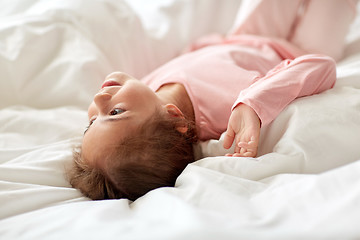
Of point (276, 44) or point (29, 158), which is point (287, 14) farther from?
point (29, 158)

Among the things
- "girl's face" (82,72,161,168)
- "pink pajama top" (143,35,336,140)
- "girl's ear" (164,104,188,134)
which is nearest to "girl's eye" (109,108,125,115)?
"girl's face" (82,72,161,168)

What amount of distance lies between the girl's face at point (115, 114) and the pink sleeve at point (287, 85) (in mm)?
220

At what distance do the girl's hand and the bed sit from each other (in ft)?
0.14

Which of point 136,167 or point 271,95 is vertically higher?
point 271,95

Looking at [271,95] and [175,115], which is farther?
[175,115]

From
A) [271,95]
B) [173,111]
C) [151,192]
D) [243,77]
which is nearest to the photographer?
[151,192]

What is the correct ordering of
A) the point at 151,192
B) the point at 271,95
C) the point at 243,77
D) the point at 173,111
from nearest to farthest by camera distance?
1. the point at 151,192
2. the point at 271,95
3. the point at 173,111
4. the point at 243,77

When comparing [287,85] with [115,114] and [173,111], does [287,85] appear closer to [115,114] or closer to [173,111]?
[173,111]

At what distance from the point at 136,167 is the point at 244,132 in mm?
246

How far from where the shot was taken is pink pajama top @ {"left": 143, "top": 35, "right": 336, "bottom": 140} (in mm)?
814

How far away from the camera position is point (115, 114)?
84 centimetres

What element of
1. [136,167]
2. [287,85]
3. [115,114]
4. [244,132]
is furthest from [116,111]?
[287,85]

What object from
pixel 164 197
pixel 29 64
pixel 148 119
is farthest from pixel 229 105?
pixel 29 64

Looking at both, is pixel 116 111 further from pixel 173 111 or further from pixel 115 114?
pixel 173 111
